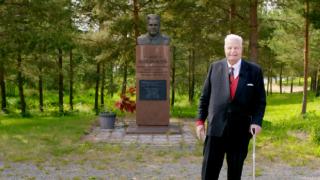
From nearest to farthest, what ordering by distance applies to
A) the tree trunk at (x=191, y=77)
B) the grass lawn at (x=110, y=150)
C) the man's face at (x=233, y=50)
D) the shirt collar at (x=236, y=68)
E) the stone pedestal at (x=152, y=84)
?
the man's face at (x=233, y=50) < the shirt collar at (x=236, y=68) < the grass lawn at (x=110, y=150) < the stone pedestal at (x=152, y=84) < the tree trunk at (x=191, y=77)

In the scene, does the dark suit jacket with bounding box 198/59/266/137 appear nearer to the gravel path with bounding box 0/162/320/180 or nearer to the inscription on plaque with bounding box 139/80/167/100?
the gravel path with bounding box 0/162/320/180

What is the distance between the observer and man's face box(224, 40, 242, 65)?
3976 mm

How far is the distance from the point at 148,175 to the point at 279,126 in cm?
608

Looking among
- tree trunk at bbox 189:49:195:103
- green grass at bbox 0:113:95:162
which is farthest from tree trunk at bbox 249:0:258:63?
tree trunk at bbox 189:49:195:103

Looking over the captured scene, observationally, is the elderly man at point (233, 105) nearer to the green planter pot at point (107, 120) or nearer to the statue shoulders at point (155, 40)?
the statue shoulders at point (155, 40)

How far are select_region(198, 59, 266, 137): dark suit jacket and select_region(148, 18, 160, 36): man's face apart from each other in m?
6.91

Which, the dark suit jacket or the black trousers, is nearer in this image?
the dark suit jacket

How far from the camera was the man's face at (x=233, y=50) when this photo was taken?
13.0 feet

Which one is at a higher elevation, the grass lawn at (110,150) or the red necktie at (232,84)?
the red necktie at (232,84)

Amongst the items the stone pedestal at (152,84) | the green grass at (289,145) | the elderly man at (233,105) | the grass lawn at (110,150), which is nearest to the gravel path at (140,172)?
the grass lawn at (110,150)

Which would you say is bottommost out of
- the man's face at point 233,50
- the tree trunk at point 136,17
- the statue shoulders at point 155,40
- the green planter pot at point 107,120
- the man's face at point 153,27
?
the green planter pot at point 107,120

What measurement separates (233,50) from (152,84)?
7.09 m

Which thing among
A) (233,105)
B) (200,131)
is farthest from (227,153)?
(233,105)

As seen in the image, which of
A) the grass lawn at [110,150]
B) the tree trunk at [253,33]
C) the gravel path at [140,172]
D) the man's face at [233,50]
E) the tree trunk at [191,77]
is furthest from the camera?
the tree trunk at [191,77]
